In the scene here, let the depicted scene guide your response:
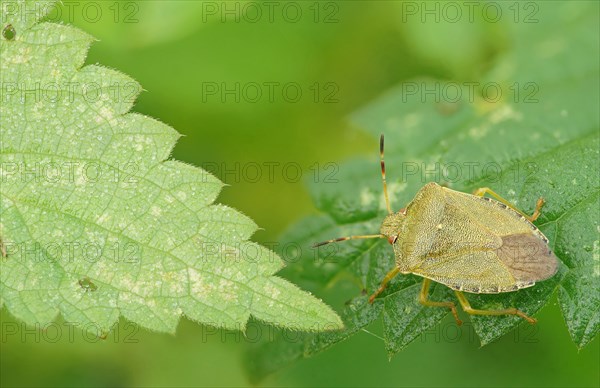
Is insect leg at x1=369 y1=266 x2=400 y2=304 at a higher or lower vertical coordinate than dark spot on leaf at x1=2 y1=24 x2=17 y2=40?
lower

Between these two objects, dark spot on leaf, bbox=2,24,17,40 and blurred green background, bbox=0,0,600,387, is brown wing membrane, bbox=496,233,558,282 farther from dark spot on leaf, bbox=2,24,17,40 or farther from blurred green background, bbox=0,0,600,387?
dark spot on leaf, bbox=2,24,17,40

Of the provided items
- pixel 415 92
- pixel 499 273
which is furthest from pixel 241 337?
pixel 415 92

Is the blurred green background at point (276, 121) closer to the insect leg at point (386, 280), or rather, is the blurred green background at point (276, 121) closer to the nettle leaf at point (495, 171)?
the nettle leaf at point (495, 171)

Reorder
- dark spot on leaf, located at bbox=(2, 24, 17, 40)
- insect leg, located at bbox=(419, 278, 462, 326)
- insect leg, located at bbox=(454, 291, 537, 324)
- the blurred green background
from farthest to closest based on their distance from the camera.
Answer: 1. the blurred green background
2. insect leg, located at bbox=(419, 278, 462, 326)
3. insect leg, located at bbox=(454, 291, 537, 324)
4. dark spot on leaf, located at bbox=(2, 24, 17, 40)

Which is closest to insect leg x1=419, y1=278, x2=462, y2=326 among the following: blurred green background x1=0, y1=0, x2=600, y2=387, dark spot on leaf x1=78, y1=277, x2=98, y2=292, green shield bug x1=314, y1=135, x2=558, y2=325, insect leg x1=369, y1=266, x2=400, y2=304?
green shield bug x1=314, y1=135, x2=558, y2=325

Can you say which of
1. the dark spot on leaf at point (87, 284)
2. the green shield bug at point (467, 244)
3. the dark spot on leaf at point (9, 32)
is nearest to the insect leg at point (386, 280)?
the green shield bug at point (467, 244)

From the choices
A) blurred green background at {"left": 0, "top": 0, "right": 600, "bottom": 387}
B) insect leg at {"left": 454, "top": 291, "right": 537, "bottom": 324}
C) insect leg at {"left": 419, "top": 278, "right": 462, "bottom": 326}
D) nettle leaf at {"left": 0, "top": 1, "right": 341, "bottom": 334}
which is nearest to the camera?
nettle leaf at {"left": 0, "top": 1, "right": 341, "bottom": 334}
